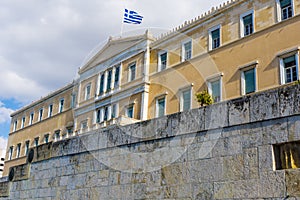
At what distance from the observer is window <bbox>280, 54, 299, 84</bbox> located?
691 inches

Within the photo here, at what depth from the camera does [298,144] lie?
215 inches

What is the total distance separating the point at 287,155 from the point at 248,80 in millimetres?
14551

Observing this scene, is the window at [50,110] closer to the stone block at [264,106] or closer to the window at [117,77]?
the window at [117,77]

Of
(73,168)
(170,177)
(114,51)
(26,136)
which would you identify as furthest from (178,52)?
(26,136)

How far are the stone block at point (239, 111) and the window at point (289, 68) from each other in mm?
12390

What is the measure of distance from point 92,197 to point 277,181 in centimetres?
434

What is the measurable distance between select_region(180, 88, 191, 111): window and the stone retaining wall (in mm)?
13920

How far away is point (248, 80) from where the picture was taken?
19625mm

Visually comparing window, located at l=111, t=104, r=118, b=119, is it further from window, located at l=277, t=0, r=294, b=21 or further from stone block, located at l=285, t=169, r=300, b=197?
stone block, located at l=285, t=169, r=300, b=197

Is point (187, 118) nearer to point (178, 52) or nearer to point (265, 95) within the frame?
point (265, 95)

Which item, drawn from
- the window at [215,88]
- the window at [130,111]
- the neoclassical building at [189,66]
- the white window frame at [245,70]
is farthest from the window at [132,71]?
the white window frame at [245,70]

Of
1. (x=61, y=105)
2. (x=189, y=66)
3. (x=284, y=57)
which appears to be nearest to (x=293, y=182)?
(x=284, y=57)

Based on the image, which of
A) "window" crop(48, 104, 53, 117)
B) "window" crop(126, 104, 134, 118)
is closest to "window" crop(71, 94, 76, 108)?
"window" crop(48, 104, 53, 117)

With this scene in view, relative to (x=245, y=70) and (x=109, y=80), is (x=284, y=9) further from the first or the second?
(x=109, y=80)
